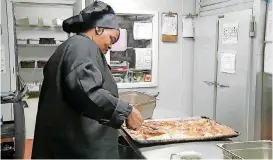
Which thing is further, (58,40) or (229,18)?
(58,40)

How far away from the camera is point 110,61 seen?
12.8 ft

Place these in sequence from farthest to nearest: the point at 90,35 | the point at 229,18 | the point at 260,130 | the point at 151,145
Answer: the point at 229,18 → the point at 260,130 → the point at 151,145 → the point at 90,35

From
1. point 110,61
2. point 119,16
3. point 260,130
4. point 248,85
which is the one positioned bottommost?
point 260,130

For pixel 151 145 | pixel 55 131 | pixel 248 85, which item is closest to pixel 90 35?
pixel 55 131

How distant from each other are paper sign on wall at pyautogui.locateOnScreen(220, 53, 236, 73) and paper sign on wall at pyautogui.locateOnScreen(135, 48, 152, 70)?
102 cm

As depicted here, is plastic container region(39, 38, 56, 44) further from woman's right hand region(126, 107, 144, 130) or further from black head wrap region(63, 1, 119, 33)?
woman's right hand region(126, 107, 144, 130)

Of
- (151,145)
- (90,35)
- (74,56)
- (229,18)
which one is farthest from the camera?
(229,18)

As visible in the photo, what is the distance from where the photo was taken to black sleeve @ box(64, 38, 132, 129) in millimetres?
1225

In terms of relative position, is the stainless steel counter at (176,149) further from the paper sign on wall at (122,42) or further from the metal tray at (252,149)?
the paper sign on wall at (122,42)

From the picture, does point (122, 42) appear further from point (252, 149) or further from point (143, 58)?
point (252, 149)

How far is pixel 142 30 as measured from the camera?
392cm

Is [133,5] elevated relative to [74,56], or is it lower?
elevated

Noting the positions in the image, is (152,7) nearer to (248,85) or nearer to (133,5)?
(133,5)

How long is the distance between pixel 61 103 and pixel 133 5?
8.90 ft
